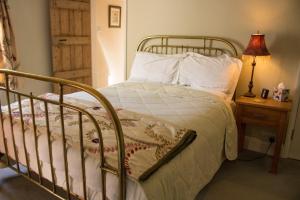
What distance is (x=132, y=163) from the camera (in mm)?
1229

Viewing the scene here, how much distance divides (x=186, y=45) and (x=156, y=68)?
0.49 metres

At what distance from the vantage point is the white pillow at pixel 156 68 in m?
2.91

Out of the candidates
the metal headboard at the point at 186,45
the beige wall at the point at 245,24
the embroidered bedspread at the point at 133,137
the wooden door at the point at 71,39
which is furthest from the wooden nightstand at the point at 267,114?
the wooden door at the point at 71,39

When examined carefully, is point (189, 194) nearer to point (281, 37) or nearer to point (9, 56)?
point (281, 37)

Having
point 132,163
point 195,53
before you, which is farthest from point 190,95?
point 132,163

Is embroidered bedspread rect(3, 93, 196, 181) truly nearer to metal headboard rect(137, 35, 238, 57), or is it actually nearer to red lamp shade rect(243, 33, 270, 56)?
red lamp shade rect(243, 33, 270, 56)

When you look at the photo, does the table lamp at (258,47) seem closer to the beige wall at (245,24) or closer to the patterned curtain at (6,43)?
the beige wall at (245,24)

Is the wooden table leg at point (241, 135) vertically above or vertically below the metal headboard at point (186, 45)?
below

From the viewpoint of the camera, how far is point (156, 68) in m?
2.98

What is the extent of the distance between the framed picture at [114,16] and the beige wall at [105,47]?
73mm

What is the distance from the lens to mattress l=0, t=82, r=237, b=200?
4.19 feet

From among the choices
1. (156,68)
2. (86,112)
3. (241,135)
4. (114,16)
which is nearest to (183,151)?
(86,112)

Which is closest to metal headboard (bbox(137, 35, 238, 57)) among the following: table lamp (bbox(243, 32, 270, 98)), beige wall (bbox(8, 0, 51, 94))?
table lamp (bbox(243, 32, 270, 98))

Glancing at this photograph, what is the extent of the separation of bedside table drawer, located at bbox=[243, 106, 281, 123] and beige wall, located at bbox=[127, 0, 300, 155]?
382 mm
